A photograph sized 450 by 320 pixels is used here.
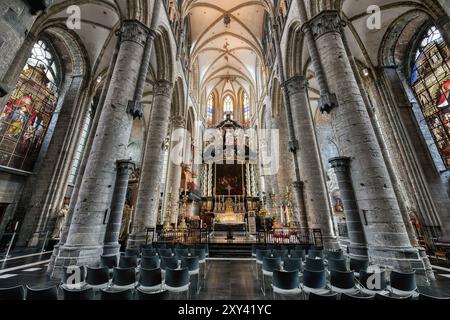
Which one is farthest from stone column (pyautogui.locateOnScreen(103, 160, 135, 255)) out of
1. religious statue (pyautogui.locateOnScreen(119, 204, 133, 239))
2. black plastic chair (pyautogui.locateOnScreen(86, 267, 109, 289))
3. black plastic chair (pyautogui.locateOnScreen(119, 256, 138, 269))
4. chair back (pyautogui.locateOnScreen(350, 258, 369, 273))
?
chair back (pyautogui.locateOnScreen(350, 258, 369, 273))

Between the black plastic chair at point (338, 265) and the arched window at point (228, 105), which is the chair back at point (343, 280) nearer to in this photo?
the black plastic chair at point (338, 265)

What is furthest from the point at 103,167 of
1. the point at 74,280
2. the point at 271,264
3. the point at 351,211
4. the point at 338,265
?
the point at 351,211

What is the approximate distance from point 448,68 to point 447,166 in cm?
541

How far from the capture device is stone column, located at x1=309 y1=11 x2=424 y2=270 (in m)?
4.95

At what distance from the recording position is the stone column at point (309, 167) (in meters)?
8.91

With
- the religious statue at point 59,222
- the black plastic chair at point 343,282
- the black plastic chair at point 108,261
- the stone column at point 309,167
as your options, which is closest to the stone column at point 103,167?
the black plastic chair at point 108,261

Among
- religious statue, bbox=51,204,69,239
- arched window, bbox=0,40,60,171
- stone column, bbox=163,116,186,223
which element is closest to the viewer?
arched window, bbox=0,40,60,171

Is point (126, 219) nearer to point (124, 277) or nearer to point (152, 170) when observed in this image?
point (152, 170)

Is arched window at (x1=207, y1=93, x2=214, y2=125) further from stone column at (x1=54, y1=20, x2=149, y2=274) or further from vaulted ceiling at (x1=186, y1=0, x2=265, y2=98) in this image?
stone column at (x1=54, y1=20, x2=149, y2=274)

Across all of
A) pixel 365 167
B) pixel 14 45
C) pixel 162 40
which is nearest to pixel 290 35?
pixel 162 40

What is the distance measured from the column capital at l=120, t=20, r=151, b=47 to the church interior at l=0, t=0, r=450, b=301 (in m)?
0.09
